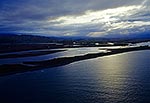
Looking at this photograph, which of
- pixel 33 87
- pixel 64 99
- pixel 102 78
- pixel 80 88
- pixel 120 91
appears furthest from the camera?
pixel 102 78

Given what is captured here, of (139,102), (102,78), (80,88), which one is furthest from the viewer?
(102,78)

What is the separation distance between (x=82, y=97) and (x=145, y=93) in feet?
21.4

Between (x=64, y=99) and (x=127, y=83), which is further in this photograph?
A: (x=127, y=83)

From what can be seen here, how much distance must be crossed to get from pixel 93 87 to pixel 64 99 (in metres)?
5.36

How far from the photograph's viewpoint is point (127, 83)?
29.7m

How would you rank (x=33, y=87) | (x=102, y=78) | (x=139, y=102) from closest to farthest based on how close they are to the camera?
1. (x=139, y=102)
2. (x=33, y=87)
3. (x=102, y=78)

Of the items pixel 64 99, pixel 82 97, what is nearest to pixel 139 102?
pixel 82 97

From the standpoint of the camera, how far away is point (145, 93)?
971 inches

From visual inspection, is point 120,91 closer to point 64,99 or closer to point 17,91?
point 64,99

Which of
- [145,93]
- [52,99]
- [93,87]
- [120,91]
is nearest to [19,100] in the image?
[52,99]

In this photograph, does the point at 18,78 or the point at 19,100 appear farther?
the point at 18,78

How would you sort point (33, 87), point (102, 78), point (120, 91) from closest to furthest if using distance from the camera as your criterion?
point (120, 91) → point (33, 87) → point (102, 78)

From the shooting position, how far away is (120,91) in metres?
26.2

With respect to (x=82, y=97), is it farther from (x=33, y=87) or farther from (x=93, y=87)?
(x=33, y=87)
